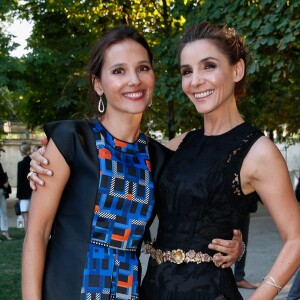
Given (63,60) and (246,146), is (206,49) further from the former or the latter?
(63,60)

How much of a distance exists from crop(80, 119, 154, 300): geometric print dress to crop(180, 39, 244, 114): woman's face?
1.51 feet

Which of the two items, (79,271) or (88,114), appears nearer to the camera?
(79,271)

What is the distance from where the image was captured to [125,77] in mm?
2875

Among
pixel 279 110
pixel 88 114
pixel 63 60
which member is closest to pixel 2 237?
pixel 63 60

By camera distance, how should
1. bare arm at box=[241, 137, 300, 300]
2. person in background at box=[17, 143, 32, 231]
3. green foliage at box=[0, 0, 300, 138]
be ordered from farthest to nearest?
green foliage at box=[0, 0, 300, 138] → person in background at box=[17, 143, 32, 231] → bare arm at box=[241, 137, 300, 300]

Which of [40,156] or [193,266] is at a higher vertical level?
[40,156]

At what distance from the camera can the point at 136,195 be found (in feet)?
9.13

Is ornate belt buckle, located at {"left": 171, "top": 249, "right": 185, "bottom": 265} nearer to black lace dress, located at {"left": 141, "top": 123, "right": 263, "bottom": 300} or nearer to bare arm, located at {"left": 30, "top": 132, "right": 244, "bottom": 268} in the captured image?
black lace dress, located at {"left": 141, "top": 123, "right": 263, "bottom": 300}

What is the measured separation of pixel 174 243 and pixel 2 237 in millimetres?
10218

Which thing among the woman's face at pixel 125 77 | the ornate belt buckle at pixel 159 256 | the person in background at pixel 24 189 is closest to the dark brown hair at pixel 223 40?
the woman's face at pixel 125 77

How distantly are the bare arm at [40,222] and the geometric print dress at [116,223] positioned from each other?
0.18m

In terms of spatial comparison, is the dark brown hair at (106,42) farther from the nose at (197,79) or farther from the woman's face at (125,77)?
the nose at (197,79)

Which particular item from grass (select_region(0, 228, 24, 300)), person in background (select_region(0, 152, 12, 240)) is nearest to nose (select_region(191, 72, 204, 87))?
grass (select_region(0, 228, 24, 300))

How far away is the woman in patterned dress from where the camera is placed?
2.64 m
